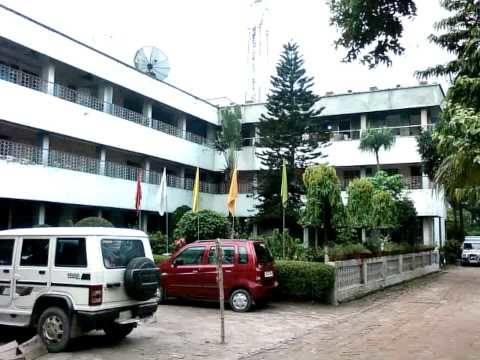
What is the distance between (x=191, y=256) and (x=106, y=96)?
15.6 m

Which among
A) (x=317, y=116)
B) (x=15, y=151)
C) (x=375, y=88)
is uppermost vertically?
(x=375, y=88)

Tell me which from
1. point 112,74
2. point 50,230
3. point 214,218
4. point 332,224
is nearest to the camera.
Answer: point 50,230

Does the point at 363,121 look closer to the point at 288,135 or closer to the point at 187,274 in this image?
the point at 288,135

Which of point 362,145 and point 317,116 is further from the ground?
point 317,116

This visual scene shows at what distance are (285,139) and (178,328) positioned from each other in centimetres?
2161

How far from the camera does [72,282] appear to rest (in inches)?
319

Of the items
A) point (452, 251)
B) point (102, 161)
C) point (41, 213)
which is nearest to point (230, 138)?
point (102, 161)

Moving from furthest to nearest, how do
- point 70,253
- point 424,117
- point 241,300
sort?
point 424,117 → point 241,300 → point 70,253

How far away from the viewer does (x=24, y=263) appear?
8.64 m

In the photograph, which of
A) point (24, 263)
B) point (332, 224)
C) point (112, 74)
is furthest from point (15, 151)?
point (24, 263)

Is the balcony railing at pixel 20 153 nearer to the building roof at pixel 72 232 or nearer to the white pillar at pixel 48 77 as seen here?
the white pillar at pixel 48 77

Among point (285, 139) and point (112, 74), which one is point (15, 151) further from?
point (285, 139)

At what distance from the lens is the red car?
505 inches

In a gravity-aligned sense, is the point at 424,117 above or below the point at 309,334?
above
